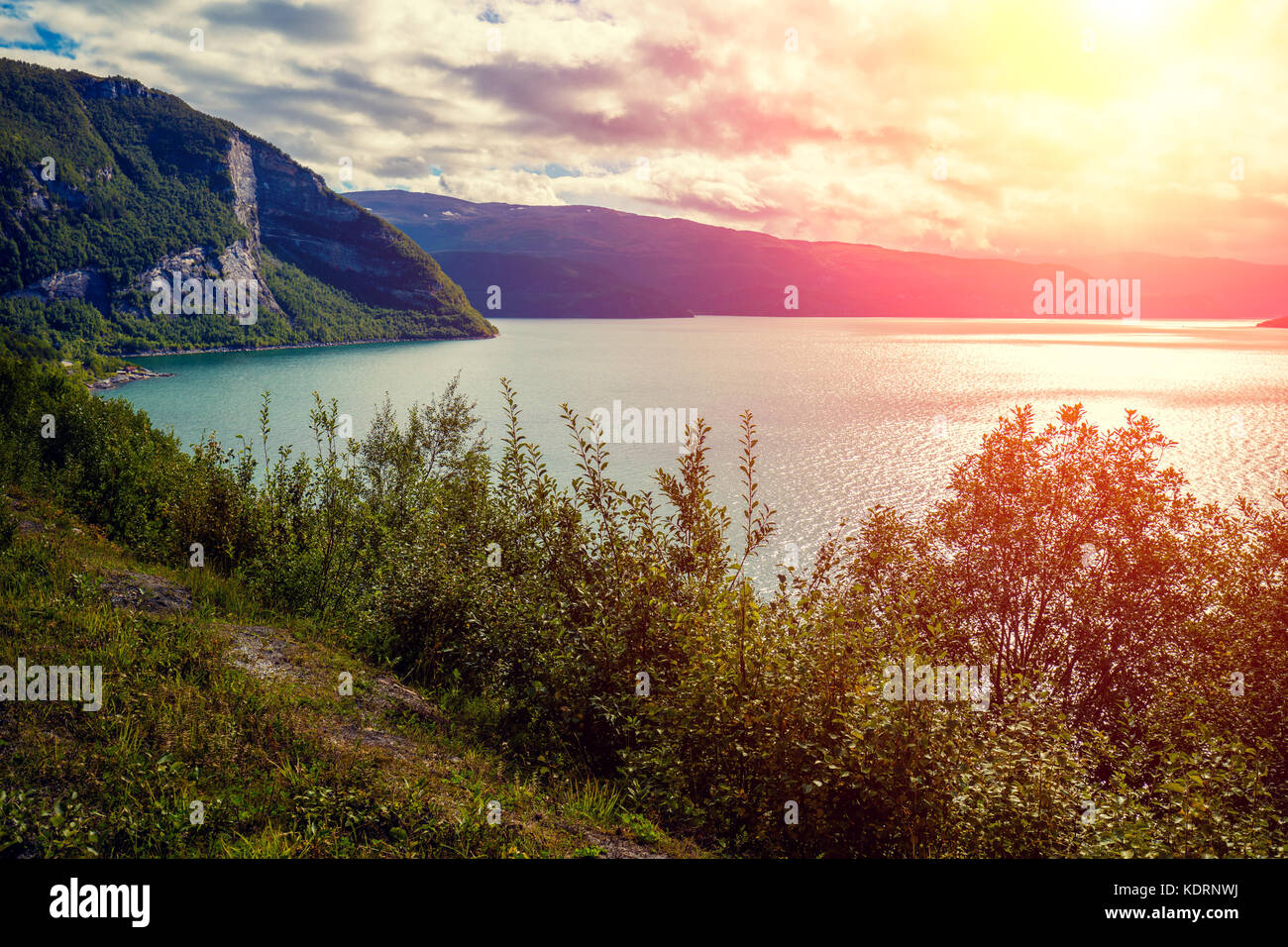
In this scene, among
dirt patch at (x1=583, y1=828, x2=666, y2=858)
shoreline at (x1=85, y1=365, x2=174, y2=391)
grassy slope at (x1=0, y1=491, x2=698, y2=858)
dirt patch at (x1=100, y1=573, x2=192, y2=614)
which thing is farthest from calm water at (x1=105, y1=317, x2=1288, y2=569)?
dirt patch at (x1=583, y1=828, x2=666, y2=858)

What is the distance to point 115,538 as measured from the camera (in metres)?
22.8

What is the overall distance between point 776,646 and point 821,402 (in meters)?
117

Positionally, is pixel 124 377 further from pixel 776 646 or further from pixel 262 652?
pixel 776 646

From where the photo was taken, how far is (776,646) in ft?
33.6

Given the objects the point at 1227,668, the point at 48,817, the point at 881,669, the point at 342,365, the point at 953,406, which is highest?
the point at 342,365

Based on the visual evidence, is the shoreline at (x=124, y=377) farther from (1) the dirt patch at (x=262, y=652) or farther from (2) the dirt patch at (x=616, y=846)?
(2) the dirt patch at (x=616, y=846)

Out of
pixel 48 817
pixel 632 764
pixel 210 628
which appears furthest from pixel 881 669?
pixel 210 628

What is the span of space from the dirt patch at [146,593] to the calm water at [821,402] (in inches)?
1719

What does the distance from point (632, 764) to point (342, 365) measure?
193233mm

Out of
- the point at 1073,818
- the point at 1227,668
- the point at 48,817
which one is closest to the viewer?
the point at 48,817

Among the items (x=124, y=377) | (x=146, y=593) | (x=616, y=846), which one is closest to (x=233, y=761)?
(x=616, y=846)

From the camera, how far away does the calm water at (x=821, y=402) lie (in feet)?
228

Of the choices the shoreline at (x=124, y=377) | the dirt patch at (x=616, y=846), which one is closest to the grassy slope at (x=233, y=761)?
the dirt patch at (x=616, y=846)
